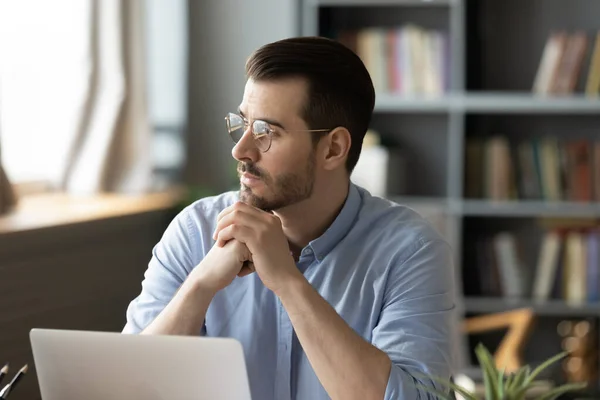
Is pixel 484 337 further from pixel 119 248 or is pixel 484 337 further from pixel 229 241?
pixel 229 241

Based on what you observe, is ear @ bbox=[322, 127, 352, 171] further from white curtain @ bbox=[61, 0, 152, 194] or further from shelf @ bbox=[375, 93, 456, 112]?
shelf @ bbox=[375, 93, 456, 112]

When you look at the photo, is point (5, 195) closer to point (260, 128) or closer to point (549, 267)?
point (260, 128)

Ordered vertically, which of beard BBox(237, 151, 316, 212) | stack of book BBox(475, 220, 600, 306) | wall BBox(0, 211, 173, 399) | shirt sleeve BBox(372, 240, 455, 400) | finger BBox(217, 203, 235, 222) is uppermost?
beard BBox(237, 151, 316, 212)

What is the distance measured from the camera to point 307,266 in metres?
1.96

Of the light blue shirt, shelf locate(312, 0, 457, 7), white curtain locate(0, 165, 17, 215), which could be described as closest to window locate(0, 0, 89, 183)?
white curtain locate(0, 165, 17, 215)

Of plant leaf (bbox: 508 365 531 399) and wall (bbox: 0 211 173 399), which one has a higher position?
plant leaf (bbox: 508 365 531 399)

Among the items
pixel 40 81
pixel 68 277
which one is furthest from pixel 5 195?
pixel 40 81

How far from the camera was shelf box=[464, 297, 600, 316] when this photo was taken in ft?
14.6

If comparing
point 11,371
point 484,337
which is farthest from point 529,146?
point 11,371

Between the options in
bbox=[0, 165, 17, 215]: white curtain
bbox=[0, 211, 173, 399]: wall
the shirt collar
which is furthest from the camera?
bbox=[0, 165, 17, 215]: white curtain

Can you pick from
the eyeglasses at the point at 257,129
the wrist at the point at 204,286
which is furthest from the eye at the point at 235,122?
the wrist at the point at 204,286

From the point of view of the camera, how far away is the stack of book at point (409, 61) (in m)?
4.48

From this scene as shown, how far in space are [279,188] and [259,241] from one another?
0.18 metres

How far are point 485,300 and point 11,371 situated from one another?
247 centimetres
